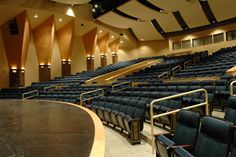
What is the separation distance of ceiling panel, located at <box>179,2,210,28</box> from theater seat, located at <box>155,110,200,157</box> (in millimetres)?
12177

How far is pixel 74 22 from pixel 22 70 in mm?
3786

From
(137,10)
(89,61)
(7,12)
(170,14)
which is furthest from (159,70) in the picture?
(7,12)

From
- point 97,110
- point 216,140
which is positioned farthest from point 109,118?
point 216,140

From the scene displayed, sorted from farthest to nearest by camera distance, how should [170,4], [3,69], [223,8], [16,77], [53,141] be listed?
[223,8] → [170,4] → [16,77] → [3,69] → [53,141]

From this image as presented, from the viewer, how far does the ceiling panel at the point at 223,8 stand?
40.3ft

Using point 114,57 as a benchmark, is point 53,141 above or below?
below

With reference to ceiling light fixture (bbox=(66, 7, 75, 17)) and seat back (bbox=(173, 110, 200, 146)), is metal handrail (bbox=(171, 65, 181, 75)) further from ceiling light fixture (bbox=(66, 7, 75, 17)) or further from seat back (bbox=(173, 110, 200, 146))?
seat back (bbox=(173, 110, 200, 146))

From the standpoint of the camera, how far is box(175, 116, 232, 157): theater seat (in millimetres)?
1639

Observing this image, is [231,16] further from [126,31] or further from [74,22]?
[74,22]

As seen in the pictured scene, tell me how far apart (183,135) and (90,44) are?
13.9 m

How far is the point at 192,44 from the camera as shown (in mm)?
16203

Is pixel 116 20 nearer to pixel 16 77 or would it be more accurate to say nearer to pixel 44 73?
pixel 44 73

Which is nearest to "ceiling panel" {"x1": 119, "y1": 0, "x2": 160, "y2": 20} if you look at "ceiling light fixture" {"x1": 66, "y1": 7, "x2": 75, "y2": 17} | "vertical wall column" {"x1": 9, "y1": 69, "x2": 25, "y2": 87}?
"ceiling light fixture" {"x1": 66, "y1": 7, "x2": 75, "y2": 17}

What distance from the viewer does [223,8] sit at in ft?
41.9
